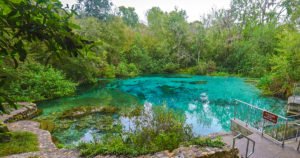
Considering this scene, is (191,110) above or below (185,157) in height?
below

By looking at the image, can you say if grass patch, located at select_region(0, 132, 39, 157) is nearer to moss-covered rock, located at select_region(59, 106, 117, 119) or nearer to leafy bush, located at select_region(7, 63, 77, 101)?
moss-covered rock, located at select_region(59, 106, 117, 119)

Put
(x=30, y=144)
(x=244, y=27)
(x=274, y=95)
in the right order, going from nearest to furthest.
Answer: (x=30, y=144) → (x=274, y=95) → (x=244, y=27)

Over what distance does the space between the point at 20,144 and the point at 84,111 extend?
427 cm

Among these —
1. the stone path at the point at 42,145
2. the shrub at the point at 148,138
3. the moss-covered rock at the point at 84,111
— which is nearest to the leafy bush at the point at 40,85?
the moss-covered rock at the point at 84,111

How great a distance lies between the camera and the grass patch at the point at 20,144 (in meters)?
5.49

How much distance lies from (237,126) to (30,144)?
6.91 m

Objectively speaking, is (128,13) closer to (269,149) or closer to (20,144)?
(20,144)

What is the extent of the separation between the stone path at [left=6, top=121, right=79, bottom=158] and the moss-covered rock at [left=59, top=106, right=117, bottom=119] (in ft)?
A: 5.34

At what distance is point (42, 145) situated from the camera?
613 cm

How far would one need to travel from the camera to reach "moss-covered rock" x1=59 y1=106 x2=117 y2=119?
9.55m

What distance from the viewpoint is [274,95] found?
13.3m

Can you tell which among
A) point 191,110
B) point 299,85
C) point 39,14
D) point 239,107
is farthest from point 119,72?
point 39,14

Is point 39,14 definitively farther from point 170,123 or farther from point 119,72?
point 119,72

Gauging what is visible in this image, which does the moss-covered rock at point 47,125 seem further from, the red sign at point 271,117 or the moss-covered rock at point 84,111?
the red sign at point 271,117
